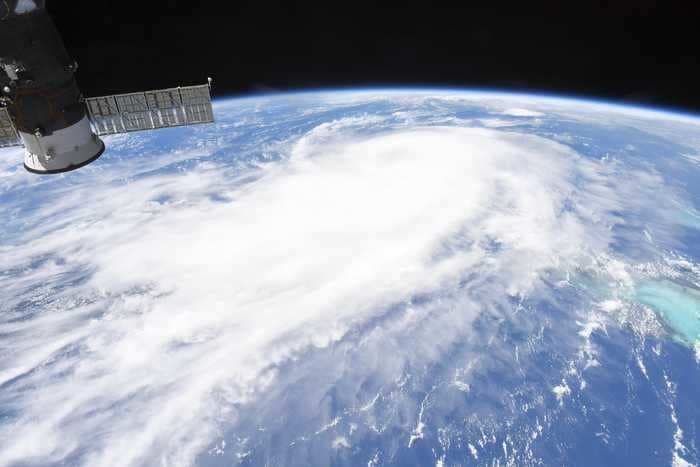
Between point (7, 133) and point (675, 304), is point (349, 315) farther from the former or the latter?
point (675, 304)

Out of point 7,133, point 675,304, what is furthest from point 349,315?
point 675,304

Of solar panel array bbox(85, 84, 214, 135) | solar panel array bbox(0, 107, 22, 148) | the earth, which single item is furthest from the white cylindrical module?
the earth

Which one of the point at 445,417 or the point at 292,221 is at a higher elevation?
the point at 292,221

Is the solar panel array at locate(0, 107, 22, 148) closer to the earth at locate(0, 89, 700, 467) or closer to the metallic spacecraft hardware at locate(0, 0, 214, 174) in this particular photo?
the metallic spacecraft hardware at locate(0, 0, 214, 174)

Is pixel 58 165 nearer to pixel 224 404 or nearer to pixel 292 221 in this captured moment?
pixel 224 404

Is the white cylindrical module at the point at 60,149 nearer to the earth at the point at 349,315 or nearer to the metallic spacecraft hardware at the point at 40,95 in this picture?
the metallic spacecraft hardware at the point at 40,95

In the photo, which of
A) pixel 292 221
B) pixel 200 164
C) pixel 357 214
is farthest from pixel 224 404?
pixel 200 164

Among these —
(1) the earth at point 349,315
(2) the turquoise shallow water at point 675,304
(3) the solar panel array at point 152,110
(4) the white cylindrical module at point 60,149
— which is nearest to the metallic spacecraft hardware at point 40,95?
(4) the white cylindrical module at point 60,149
